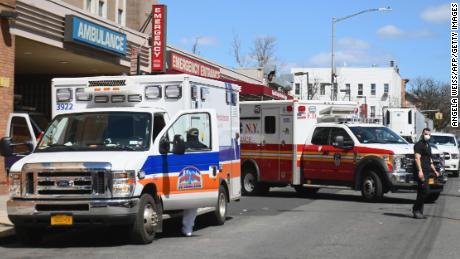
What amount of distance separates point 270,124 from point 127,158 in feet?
34.7

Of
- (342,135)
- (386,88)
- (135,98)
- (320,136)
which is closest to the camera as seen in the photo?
(135,98)

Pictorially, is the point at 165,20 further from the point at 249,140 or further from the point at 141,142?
the point at 141,142

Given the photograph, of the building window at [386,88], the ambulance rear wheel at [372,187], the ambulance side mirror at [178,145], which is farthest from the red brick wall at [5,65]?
the building window at [386,88]

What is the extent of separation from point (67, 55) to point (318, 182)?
9.35m

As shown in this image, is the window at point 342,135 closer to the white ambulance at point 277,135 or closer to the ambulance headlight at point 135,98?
the white ambulance at point 277,135

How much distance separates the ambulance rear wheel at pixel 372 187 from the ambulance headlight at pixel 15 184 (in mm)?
10507

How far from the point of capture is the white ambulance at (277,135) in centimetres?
1955

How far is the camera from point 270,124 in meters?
20.1

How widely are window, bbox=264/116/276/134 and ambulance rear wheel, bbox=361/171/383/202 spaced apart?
10.7 feet

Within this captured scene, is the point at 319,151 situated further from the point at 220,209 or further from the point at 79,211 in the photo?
the point at 79,211

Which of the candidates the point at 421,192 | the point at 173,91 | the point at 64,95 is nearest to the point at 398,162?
the point at 421,192

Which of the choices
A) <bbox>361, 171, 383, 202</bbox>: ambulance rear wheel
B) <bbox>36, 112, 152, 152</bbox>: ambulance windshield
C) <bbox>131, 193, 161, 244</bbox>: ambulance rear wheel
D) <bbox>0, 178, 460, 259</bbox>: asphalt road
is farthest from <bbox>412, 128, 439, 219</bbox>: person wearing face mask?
<bbox>36, 112, 152, 152</bbox>: ambulance windshield

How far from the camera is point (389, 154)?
17594 millimetres

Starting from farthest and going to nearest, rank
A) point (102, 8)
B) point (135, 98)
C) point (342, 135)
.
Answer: point (102, 8), point (342, 135), point (135, 98)
